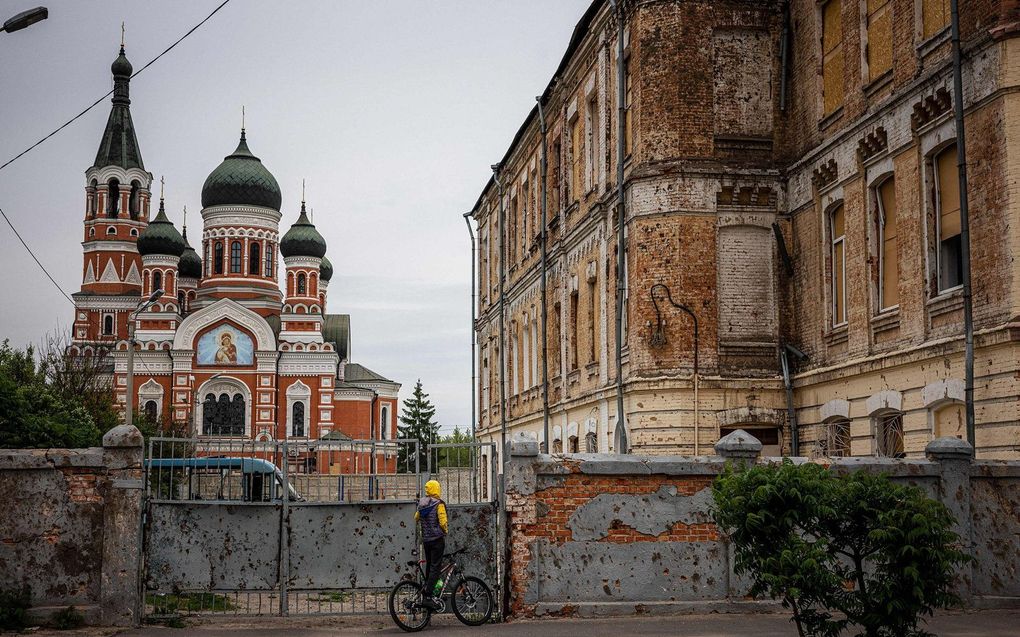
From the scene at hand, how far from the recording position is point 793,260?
75.1 ft

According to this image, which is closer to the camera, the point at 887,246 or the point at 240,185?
the point at 887,246

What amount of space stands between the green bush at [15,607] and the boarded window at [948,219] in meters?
13.1

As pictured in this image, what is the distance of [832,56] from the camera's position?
21469mm

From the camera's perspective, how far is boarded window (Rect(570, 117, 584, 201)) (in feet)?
98.8

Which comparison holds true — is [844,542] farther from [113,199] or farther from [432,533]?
[113,199]

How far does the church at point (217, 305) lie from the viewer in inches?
3172

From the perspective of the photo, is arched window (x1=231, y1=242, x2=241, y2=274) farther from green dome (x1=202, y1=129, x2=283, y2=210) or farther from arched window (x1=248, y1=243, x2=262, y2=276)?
green dome (x1=202, y1=129, x2=283, y2=210)

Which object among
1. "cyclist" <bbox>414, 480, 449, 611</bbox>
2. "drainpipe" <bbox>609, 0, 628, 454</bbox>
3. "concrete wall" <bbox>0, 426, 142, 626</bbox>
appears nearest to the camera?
"cyclist" <bbox>414, 480, 449, 611</bbox>

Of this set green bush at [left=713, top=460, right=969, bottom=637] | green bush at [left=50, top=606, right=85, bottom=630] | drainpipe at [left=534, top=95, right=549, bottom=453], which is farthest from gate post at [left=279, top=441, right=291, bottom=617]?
drainpipe at [left=534, top=95, right=549, bottom=453]

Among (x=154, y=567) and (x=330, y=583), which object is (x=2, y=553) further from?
(x=330, y=583)

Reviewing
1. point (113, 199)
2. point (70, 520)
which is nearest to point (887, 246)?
point (70, 520)

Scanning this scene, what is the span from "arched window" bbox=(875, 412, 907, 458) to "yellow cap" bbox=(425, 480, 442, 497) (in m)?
7.97

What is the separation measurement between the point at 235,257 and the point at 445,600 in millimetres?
74451

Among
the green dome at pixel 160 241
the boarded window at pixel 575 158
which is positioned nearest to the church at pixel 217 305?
the green dome at pixel 160 241
